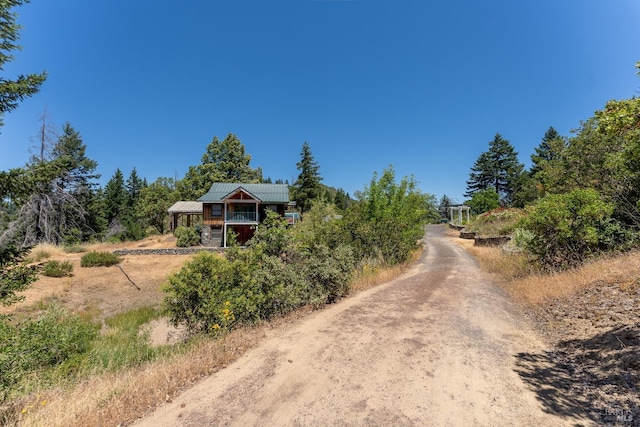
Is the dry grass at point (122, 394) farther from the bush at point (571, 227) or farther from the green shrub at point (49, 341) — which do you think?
the bush at point (571, 227)

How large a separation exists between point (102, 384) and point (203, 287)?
2.35 meters

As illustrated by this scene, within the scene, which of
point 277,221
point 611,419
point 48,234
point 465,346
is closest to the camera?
point 611,419

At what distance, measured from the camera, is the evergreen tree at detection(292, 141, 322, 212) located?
48031mm

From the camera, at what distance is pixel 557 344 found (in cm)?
521

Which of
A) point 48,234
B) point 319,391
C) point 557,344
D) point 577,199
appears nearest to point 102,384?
point 319,391

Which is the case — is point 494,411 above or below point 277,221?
below

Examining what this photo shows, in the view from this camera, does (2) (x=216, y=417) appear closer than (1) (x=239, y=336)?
Yes

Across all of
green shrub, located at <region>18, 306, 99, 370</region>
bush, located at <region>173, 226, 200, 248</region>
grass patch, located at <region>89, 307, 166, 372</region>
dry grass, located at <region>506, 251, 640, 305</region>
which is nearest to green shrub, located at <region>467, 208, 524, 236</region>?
dry grass, located at <region>506, 251, 640, 305</region>

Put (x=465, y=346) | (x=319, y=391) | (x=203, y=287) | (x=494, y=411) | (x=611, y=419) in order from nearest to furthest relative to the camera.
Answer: (x=611, y=419) → (x=494, y=411) → (x=319, y=391) → (x=465, y=346) → (x=203, y=287)

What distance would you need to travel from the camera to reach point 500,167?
190 ft

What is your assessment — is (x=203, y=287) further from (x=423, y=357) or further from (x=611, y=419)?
(x=611, y=419)

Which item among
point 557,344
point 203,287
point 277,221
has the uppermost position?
point 277,221

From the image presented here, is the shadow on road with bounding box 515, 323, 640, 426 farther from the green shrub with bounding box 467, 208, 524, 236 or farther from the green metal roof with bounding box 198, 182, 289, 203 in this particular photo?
the green metal roof with bounding box 198, 182, 289, 203

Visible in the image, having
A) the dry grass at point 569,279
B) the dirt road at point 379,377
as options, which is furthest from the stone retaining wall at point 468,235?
the dirt road at point 379,377
